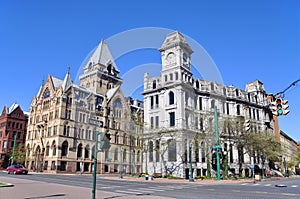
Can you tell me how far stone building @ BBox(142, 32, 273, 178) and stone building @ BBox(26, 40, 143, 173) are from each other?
14.2 ft

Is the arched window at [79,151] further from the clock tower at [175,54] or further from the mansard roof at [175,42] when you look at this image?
the mansard roof at [175,42]

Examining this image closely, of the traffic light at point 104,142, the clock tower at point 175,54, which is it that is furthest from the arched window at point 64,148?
the traffic light at point 104,142

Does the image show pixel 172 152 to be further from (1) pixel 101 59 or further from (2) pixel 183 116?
(1) pixel 101 59

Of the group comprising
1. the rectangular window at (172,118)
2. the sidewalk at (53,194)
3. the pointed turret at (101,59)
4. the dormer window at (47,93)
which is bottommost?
the sidewalk at (53,194)

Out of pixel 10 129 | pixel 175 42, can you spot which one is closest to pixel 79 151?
pixel 10 129

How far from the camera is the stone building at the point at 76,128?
180 feet

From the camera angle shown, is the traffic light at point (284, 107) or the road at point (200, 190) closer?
the traffic light at point (284, 107)

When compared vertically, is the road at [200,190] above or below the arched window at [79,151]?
below

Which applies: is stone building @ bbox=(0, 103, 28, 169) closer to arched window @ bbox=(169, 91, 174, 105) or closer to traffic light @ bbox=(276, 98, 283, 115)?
arched window @ bbox=(169, 91, 174, 105)

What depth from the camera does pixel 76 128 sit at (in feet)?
192

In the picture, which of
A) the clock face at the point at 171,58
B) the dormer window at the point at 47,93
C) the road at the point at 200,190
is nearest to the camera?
the road at the point at 200,190

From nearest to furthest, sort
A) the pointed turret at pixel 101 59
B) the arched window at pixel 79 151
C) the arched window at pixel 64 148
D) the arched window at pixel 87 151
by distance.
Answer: the arched window at pixel 64 148, the arched window at pixel 79 151, the arched window at pixel 87 151, the pointed turret at pixel 101 59

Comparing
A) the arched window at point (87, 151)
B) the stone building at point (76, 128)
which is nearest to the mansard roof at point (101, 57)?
the stone building at point (76, 128)

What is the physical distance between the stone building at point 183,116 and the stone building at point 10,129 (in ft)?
126
